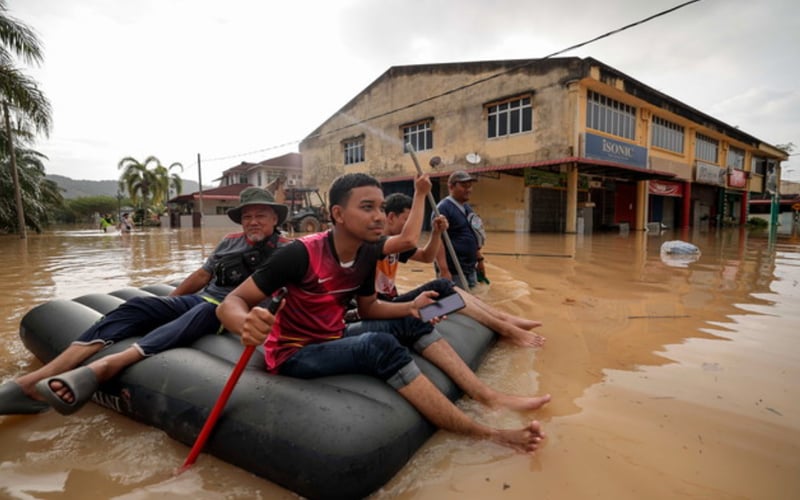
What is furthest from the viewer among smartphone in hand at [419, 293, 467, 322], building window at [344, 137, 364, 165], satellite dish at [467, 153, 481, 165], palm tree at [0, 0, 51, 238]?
building window at [344, 137, 364, 165]

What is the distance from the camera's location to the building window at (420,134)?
65.0 feet

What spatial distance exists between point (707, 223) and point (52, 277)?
32135 millimetres

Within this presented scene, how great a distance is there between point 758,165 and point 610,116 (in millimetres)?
22346

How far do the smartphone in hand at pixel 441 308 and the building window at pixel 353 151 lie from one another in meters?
21.1

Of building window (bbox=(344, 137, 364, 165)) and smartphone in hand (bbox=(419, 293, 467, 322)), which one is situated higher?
building window (bbox=(344, 137, 364, 165))

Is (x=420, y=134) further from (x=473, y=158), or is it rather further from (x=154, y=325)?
(x=154, y=325)

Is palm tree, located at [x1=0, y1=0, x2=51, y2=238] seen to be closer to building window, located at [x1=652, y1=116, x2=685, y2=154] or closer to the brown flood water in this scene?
the brown flood water

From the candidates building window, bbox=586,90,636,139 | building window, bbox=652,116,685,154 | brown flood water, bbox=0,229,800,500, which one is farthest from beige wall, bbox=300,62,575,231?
brown flood water, bbox=0,229,800,500

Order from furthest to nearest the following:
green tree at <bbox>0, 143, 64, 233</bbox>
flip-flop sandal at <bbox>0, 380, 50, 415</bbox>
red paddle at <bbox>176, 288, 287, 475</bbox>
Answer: green tree at <bbox>0, 143, 64, 233</bbox> → flip-flop sandal at <bbox>0, 380, 50, 415</bbox> → red paddle at <bbox>176, 288, 287, 475</bbox>

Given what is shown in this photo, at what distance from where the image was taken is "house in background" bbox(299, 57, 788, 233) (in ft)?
51.3

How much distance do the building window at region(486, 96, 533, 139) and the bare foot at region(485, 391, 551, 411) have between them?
51.3ft

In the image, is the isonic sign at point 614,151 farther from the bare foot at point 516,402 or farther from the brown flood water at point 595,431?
the bare foot at point 516,402

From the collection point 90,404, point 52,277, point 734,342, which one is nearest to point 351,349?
point 90,404

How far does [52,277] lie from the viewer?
6.90m
